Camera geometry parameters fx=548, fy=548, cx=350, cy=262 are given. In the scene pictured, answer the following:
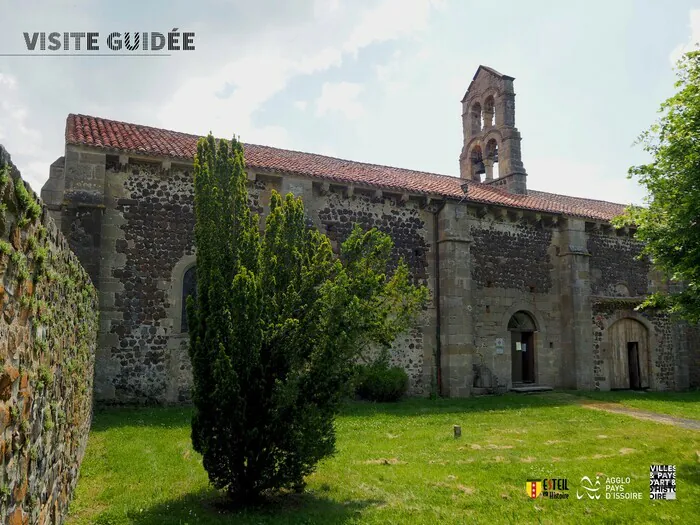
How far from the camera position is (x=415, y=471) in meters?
7.18

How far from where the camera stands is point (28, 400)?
320 centimetres

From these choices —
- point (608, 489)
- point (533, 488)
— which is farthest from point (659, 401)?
point (533, 488)

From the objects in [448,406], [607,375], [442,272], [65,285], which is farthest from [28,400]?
[607,375]

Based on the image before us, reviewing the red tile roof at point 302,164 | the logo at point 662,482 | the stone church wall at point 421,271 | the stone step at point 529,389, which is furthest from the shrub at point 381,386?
the logo at point 662,482

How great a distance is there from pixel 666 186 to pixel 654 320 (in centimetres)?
1133

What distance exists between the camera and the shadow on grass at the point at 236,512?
17.0 ft

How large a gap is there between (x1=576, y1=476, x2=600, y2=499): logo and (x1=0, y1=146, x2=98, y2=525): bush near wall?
215 inches

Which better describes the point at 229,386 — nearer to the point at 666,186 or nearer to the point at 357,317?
the point at 357,317

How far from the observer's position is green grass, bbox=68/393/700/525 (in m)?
5.54

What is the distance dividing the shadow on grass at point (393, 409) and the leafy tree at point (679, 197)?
4.75m

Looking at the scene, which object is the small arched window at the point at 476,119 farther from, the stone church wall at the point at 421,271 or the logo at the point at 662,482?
the logo at the point at 662,482

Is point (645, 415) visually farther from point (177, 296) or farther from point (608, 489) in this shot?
point (177, 296)

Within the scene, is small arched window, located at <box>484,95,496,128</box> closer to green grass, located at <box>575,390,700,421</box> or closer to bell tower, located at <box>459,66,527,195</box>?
bell tower, located at <box>459,66,527,195</box>

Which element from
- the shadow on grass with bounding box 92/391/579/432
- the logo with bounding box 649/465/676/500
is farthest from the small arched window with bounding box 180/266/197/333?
the logo with bounding box 649/465/676/500
